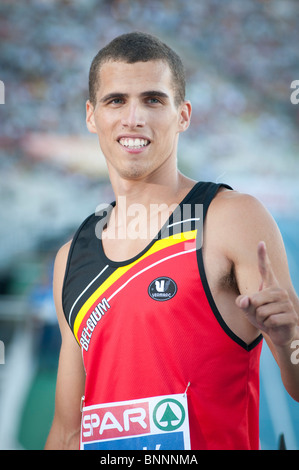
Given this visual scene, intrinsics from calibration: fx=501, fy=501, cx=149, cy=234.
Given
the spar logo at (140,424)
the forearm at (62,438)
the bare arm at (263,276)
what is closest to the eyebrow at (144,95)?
the bare arm at (263,276)

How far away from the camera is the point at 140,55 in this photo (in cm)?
155

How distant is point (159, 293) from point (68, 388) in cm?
54

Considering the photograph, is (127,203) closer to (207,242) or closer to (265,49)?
(207,242)

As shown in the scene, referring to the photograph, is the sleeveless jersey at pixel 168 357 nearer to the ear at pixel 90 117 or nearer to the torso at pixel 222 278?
the torso at pixel 222 278

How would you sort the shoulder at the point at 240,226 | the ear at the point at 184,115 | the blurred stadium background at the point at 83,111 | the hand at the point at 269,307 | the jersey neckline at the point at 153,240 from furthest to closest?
the blurred stadium background at the point at 83,111
the ear at the point at 184,115
the jersey neckline at the point at 153,240
the shoulder at the point at 240,226
the hand at the point at 269,307

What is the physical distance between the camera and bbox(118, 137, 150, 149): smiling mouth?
4.92 ft

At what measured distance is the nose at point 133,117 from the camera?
1.48 metres

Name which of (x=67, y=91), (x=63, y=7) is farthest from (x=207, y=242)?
Answer: (x=63, y=7)

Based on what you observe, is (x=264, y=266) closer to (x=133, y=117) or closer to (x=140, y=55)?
(x=133, y=117)

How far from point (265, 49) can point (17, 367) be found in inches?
129

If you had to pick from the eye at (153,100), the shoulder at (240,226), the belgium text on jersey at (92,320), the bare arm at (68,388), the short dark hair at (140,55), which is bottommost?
the bare arm at (68,388)

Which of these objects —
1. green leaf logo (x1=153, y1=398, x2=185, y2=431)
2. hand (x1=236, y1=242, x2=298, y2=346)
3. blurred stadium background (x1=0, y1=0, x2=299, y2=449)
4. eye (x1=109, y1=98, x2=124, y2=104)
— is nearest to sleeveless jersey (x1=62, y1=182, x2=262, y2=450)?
green leaf logo (x1=153, y1=398, x2=185, y2=431)

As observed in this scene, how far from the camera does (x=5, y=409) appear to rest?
3.29 m

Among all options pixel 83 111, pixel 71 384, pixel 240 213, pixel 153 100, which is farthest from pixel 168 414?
pixel 83 111
